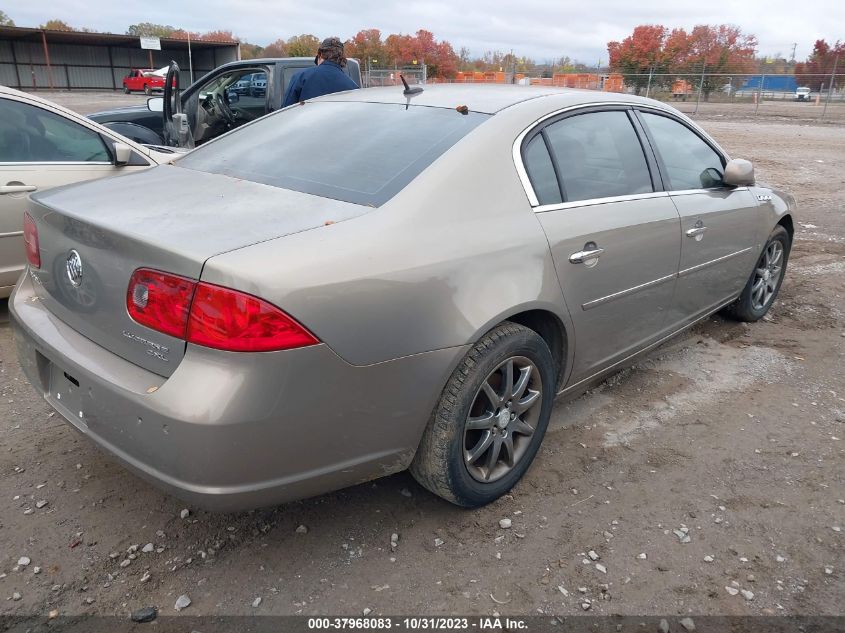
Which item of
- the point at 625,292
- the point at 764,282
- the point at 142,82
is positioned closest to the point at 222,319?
the point at 625,292

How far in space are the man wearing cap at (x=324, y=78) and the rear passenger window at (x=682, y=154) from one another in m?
3.16

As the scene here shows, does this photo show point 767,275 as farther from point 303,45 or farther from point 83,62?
point 303,45

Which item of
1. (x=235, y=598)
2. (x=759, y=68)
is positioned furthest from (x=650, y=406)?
(x=759, y=68)

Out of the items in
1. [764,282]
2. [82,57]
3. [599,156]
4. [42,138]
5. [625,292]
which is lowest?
[764,282]

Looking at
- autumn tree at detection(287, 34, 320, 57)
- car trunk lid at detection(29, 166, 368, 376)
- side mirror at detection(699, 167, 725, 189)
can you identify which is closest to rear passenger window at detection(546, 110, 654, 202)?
side mirror at detection(699, 167, 725, 189)

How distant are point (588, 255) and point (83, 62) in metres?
51.9

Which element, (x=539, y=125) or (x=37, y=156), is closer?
(x=539, y=125)

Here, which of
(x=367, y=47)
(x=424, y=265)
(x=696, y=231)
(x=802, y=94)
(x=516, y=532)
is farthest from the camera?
(x=367, y=47)

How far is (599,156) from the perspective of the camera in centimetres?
320

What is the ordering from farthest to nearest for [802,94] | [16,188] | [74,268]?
1. [802,94]
2. [16,188]
3. [74,268]

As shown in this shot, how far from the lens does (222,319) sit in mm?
1938

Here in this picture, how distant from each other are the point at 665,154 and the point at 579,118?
0.76m

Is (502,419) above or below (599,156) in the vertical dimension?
below

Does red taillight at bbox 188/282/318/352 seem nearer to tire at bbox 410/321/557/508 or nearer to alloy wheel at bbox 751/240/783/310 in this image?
tire at bbox 410/321/557/508
